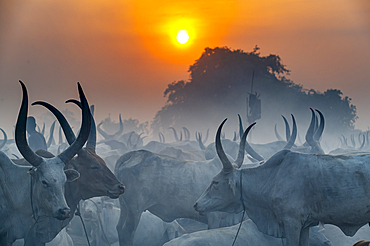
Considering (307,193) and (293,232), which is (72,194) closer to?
(293,232)

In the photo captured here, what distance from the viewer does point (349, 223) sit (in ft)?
13.9

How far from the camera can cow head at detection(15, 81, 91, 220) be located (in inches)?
144

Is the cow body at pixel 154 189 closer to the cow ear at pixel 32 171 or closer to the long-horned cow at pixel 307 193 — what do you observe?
the long-horned cow at pixel 307 193

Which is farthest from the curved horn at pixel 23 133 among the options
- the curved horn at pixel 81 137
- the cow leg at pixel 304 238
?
the cow leg at pixel 304 238

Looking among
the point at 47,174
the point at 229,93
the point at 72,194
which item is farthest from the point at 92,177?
the point at 229,93

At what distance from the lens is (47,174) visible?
3.78m

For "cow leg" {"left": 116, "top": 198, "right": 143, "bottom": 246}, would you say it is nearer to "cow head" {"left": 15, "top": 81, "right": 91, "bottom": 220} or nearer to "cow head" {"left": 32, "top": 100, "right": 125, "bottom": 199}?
"cow head" {"left": 32, "top": 100, "right": 125, "bottom": 199}

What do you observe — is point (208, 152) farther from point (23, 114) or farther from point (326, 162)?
point (23, 114)

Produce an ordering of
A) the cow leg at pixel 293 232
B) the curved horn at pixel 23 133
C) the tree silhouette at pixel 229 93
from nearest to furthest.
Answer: the curved horn at pixel 23 133
the cow leg at pixel 293 232
the tree silhouette at pixel 229 93

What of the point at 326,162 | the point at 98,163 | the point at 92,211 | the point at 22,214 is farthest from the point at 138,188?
the point at 326,162

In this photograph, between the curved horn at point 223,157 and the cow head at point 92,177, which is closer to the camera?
the cow head at point 92,177

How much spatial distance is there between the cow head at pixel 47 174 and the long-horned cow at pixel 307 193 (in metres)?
1.95

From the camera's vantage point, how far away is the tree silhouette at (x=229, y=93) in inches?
1309

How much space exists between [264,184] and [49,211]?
243 centimetres
